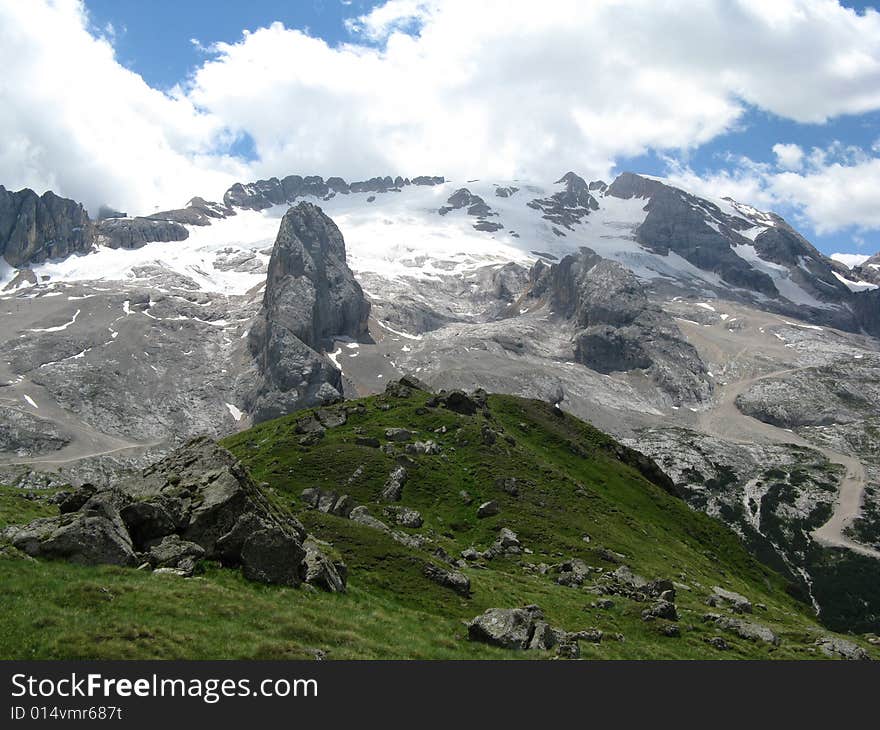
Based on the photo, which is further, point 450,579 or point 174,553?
point 450,579

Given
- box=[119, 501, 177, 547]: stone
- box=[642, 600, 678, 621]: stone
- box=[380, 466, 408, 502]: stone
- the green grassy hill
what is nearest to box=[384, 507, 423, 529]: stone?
the green grassy hill

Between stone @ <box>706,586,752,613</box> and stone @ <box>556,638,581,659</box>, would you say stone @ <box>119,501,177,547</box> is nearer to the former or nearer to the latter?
stone @ <box>556,638,581,659</box>

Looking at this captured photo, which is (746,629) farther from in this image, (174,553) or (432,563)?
(174,553)

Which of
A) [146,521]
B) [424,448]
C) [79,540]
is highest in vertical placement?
[424,448]

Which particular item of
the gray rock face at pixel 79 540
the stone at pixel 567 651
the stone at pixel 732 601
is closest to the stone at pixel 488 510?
the stone at pixel 732 601

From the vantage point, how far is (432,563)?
4259 centimetres

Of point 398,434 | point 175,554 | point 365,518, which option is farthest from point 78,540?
point 398,434

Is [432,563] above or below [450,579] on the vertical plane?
above

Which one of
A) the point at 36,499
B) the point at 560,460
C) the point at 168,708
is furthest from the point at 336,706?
the point at 560,460

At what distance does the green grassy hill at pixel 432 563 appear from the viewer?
24312mm

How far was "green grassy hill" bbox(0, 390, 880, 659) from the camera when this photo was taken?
957 inches

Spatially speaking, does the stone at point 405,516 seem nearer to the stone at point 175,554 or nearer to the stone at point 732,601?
the stone at point 732,601

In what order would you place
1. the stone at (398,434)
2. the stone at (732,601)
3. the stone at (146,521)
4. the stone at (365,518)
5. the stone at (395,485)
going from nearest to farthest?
the stone at (146,521)
the stone at (365,518)
the stone at (732,601)
the stone at (395,485)
the stone at (398,434)

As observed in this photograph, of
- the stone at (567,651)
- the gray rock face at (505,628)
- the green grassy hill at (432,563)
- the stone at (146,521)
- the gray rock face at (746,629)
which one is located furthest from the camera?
the gray rock face at (746,629)
